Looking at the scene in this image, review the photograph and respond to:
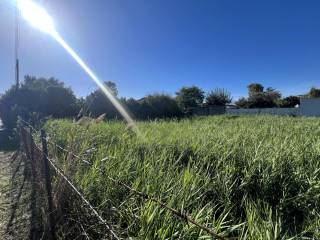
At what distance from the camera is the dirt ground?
3.91 metres

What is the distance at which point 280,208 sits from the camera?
334cm

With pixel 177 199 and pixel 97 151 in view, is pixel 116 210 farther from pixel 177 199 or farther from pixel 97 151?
pixel 97 151

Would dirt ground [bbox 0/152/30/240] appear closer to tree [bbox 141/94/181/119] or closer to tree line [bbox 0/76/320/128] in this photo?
tree line [bbox 0/76/320/128]

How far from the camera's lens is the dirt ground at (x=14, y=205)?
12.8ft

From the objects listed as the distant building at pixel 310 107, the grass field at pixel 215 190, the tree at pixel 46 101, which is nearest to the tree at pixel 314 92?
the distant building at pixel 310 107

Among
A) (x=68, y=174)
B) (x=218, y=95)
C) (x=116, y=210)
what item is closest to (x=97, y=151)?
(x=68, y=174)

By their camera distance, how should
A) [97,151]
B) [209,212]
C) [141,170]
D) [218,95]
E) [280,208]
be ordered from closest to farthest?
[209,212] → [280,208] → [141,170] → [97,151] → [218,95]

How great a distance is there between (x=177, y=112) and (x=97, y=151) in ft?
76.4

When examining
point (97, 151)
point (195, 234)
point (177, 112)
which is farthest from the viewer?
point (177, 112)

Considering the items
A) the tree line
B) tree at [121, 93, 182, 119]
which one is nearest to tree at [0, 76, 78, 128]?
the tree line

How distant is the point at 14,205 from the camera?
4.86 metres

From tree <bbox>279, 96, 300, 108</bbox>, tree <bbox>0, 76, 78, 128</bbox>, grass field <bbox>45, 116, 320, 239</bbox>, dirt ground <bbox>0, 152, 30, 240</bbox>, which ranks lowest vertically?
dirt ground <bbox>0, 152, 30, 240</bbox>

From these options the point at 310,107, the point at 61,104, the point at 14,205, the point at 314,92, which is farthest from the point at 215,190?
the point at 314,92

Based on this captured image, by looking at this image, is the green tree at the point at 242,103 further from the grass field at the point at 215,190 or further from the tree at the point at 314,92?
the grass field at the point at 215,190
